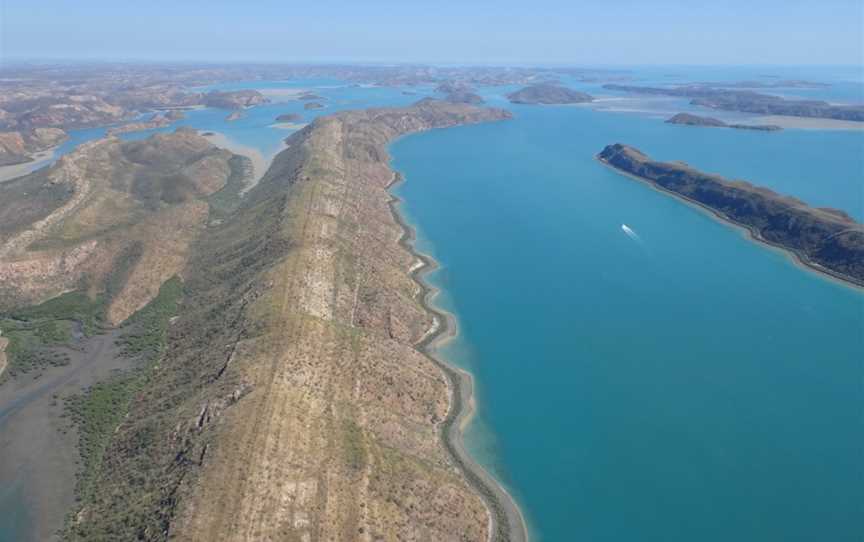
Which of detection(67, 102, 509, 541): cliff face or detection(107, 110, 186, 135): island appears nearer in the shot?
detection(67, 102, 509, 541): cliff face

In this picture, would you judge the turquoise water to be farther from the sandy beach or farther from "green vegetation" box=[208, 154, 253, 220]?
the sandy beach

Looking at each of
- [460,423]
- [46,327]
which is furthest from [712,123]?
[46,327]

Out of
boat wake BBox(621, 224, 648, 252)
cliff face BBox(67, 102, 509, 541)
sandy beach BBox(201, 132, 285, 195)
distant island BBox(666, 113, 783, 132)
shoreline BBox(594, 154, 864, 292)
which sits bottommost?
sandy beach BBox(201, 132, 285, 195)

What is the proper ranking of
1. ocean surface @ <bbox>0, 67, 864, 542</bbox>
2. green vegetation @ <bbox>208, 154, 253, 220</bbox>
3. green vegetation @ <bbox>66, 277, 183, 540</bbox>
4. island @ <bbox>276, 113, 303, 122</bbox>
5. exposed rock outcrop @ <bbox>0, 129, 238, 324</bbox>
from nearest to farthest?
green vegetation @ <bbox>66, 277, 183, 540</bbox>, ocean surface @ <bbox>0, 67, 864, 542</bbox>, exposed rock outcrop @ <bbox>0, 129, 238, 324</bbox>, green vegetation @ <bbox>208, 154, 253, 220</bbox>, island @ <bbox>276, 113, 303, 122</bbox>

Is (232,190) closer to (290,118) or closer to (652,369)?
(652,369)

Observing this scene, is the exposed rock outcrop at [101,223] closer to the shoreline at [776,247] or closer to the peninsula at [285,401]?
the peninsula at [285,401]

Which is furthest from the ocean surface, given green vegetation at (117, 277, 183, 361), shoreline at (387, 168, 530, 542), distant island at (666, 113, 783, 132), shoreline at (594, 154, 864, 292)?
distant island at (666, 113, 783, 132)

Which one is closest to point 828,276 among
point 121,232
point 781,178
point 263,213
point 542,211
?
point 542,211
